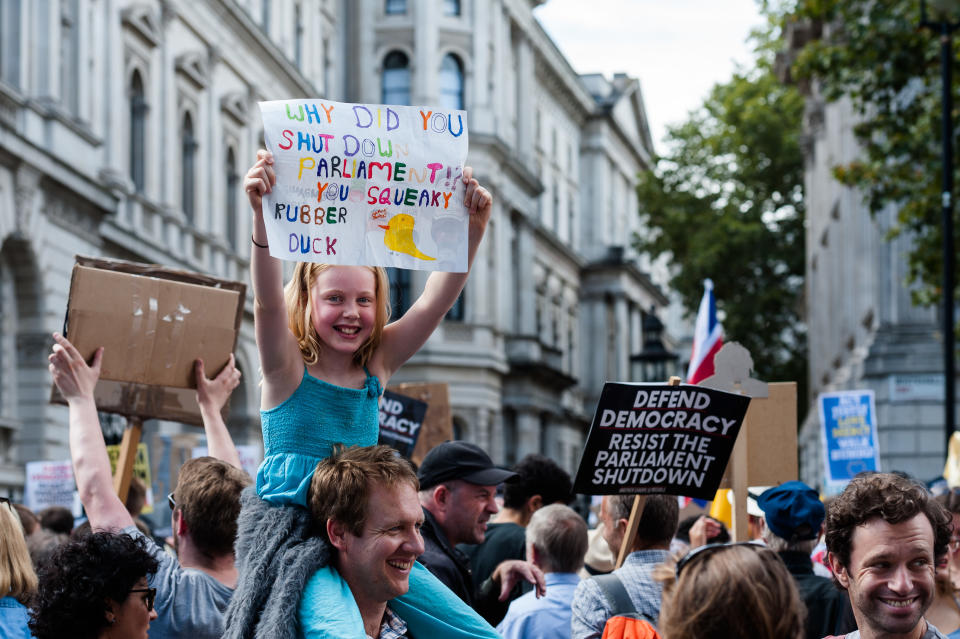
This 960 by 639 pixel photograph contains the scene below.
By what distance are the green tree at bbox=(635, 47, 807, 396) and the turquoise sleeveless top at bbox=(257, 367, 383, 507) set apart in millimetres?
43275

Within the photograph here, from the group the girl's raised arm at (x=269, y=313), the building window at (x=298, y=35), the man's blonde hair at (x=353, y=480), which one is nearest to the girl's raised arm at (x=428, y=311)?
the girl's raised arm at (x=269, y=313)

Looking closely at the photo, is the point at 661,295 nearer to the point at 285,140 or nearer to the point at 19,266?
the point at 19,266

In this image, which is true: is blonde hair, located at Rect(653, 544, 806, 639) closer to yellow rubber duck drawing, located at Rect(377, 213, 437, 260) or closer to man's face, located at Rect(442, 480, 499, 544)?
yellow rubber duck drawing, located at Rect(377, 213, 437, 260)

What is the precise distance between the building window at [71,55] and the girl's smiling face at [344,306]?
21.7 m

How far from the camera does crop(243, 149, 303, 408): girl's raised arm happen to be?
4395mm

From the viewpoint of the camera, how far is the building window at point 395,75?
158 feet

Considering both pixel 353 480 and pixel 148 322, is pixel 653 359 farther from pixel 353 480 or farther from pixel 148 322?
pixel 353 480

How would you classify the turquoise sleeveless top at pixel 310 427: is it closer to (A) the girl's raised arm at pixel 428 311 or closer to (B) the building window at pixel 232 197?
(A) the girl's raised arm at pixel 428 311

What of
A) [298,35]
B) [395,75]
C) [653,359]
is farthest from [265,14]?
[653,359]

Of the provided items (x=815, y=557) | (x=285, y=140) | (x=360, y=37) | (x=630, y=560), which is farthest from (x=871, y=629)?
(x=360, y=37)

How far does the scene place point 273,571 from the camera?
3.98m

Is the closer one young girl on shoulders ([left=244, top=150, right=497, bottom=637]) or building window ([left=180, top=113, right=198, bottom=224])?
young girl on shoulders ([left=244, top=150, right=497, bottom=637])

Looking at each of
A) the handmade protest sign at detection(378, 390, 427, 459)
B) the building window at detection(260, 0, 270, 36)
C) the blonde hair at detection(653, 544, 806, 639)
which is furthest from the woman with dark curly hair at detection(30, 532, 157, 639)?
the building window at detection(260, 0, 270, 36)

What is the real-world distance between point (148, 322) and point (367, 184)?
1416 millimetres
